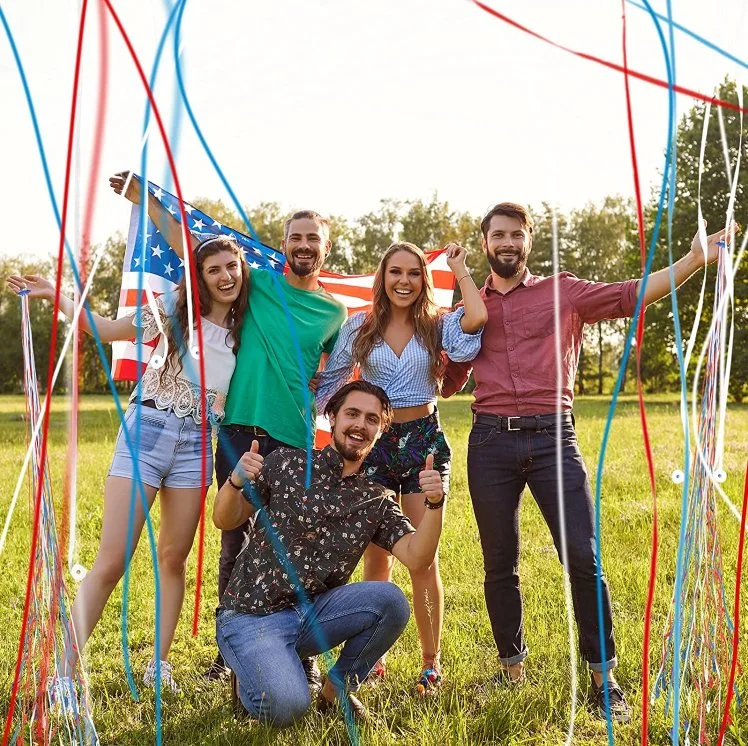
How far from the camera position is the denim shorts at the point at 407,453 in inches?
131

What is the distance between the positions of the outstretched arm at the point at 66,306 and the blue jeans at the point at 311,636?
1.10m

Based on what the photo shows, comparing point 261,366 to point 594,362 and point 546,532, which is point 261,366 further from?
point 594,362

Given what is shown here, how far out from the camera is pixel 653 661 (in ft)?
11.9

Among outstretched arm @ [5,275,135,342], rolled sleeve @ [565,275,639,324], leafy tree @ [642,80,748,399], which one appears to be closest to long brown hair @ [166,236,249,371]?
outstretched arm @ [5,275,135,342]

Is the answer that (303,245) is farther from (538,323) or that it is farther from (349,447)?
(538,323)

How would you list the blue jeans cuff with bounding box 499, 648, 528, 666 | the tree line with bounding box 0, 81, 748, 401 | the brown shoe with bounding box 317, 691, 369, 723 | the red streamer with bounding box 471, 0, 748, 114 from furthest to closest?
the tree line with bounding box 0, 81, 748, 401 < the blue jeans cuff with bounding box 499, 648, 528, 666 < the brown shoe with bounding box 317, 691, 369, 723 < the red streamer with bounding box 471, 0, 748, 114

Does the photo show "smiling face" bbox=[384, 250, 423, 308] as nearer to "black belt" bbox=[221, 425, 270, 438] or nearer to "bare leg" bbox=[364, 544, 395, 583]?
"black belt" bbox=[221, 425, 270, 438]

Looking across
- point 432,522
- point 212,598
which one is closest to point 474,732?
point 432,522

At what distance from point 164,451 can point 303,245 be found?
3.12 ft

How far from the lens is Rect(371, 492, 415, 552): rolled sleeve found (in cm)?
307

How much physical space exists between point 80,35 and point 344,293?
328cm

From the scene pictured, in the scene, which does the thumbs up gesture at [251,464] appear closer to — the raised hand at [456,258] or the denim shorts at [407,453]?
the denim shorts at [407,453]

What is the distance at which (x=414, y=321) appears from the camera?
3.43m

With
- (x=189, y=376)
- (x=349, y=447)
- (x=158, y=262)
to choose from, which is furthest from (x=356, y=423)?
(x=158, y=262)
